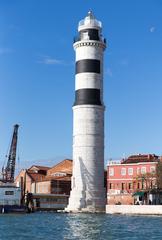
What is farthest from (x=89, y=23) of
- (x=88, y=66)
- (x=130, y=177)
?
(x=130, y=177)

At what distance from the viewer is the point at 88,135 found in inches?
3137

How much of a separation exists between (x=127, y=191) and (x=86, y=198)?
1230 cm

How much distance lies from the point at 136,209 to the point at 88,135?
12952mm

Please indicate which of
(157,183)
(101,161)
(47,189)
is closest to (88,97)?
(101,161)

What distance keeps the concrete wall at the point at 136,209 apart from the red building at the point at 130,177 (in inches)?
352

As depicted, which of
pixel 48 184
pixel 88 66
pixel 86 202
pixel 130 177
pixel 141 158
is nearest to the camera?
pixel 86 202

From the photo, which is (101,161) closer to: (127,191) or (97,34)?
(127,191)

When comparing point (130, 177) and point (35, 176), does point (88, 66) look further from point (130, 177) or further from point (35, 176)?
point (35, 176)

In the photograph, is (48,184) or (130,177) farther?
(48,184)

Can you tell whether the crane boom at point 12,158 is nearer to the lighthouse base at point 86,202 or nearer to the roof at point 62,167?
the roof at point 62,167

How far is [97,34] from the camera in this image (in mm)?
83562

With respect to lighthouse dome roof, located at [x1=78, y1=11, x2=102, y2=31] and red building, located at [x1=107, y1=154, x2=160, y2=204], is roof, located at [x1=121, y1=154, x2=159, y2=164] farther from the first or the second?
lighthouse dome roof, located at [x1=78, y1=11, x2=102, y2=31]

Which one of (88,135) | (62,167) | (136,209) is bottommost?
(136,209)

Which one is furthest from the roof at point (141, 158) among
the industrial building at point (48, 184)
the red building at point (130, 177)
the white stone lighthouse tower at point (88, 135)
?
Result: the white stone lighthouse tower at point (88, 135)
